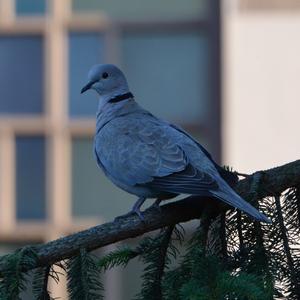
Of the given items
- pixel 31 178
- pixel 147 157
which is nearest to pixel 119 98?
pixel 147 157

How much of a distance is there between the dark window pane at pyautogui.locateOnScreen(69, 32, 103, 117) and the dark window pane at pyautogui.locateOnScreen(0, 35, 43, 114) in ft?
0.59

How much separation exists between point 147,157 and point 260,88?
3.62 meters

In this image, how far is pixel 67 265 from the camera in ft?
6.14

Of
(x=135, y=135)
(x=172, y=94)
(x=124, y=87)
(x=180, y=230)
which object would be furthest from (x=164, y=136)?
(x=172, y=94)

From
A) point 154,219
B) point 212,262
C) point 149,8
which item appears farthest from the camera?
point 149,8

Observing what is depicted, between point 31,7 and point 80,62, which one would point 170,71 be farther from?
point 31,7

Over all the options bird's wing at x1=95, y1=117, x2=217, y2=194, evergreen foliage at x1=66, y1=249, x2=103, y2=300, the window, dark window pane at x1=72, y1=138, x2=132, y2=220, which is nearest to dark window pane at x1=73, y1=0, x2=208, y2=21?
the window

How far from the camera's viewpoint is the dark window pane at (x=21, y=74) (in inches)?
238

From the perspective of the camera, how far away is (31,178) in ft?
19.8

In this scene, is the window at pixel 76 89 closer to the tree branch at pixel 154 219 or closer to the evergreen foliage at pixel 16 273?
the tree branch at pixel 154 219

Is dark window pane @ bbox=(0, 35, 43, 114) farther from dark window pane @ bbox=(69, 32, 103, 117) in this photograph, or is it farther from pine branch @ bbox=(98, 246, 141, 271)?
pine branch @ bbox=(98, 246, 141, 271)

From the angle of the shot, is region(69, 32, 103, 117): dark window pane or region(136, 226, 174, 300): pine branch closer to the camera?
region(136, 226, 174, 300): pine branch

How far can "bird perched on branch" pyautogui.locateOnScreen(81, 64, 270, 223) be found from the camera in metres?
2.20

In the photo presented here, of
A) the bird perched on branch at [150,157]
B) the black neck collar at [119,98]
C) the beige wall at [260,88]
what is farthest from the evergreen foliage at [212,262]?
the beige wall at [260,88]
